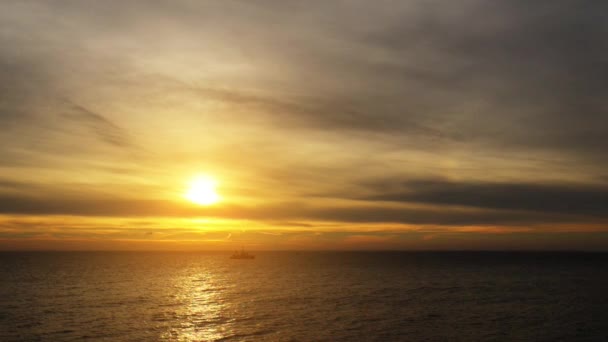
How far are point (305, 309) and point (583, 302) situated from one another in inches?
2238

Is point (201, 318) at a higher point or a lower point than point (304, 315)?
lower

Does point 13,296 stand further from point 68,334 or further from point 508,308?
point 508,308

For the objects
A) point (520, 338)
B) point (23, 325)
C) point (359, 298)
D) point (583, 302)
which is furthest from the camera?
point (359, 298)

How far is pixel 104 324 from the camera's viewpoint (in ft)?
208

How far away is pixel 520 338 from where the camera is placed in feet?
182

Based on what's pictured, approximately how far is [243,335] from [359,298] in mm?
42997

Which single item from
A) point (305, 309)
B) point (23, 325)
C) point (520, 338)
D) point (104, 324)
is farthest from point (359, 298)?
point (23, 325)

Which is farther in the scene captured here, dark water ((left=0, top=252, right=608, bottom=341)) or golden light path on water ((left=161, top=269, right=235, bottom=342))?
golden light path on water ((left=161, top=269, right=235, bottom=342))

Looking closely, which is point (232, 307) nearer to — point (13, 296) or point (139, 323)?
point (139, 323)

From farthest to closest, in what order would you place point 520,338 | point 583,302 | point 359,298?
point 359,298
point 583,302
point 520,338

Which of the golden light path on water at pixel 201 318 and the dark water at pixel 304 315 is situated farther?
the golden light path on water at pixel 201 318

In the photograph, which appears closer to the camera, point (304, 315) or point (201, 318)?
point (201, 318)

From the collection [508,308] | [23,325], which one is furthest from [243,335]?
[508,308]

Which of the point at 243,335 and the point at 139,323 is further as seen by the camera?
the point at 139,323
